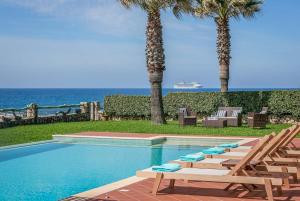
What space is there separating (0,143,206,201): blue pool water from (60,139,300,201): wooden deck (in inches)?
54.2

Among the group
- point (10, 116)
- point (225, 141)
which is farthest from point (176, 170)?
point (10, 116)

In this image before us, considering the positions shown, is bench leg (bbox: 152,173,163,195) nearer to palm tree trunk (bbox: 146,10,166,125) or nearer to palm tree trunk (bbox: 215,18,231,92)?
palm tree trunk (bbox: 146,10,166,125)

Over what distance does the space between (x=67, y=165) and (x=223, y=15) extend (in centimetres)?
1683

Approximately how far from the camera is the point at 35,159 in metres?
14.4

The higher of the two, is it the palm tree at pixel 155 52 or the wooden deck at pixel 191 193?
the palm tree at pixel 155 52

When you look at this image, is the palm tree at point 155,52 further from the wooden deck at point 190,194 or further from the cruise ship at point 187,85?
the cruise ship at point 187,85

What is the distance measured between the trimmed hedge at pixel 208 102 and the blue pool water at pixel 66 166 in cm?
1002

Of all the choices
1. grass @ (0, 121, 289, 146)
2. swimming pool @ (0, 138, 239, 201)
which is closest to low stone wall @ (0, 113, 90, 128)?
grass @ (0, 121, 289, 146)

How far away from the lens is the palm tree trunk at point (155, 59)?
2380 centimetres

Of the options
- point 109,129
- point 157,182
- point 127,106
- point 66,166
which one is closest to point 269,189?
point 157,182

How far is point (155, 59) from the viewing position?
23.9m

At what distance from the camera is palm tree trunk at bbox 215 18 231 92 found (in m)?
27.9

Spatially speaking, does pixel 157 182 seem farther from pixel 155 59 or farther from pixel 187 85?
pixel 187 85

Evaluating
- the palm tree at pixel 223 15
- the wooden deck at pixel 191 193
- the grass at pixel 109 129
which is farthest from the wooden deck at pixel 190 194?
the palm tree at pixel 223 15
